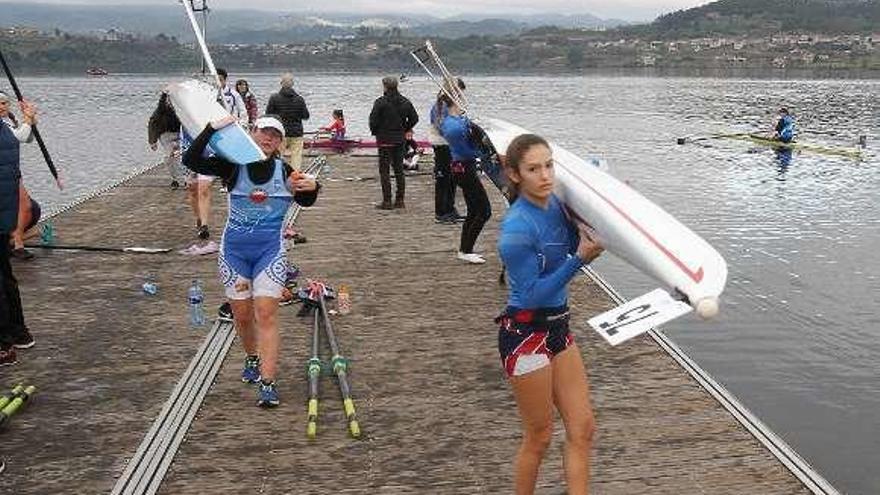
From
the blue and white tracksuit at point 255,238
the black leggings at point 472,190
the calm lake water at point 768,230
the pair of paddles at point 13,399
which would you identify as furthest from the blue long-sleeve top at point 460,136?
the pair of paddles at point 13,399

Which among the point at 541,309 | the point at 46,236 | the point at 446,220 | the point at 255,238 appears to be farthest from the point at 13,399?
the point at 446,220

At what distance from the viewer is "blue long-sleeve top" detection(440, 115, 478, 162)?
10.8 m

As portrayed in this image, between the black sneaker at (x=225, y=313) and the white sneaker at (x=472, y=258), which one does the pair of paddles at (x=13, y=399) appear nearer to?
the black sneaker at (x=225, y=313)

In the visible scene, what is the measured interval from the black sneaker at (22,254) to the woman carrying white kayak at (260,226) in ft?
20.9

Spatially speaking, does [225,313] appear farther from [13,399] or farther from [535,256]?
[535,256]

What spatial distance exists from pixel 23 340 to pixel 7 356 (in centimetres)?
41

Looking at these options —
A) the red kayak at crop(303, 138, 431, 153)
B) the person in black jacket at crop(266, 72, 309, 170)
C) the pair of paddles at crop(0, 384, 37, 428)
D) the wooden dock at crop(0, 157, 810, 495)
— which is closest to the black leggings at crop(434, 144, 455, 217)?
the wooden dock at crop(0, 157, 810, 495)

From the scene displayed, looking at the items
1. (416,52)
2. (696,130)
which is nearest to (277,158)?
(416,52)

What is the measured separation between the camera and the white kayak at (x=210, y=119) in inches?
261

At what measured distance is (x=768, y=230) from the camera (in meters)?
22.2

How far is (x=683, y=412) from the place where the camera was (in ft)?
22.2

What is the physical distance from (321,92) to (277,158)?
108 meters

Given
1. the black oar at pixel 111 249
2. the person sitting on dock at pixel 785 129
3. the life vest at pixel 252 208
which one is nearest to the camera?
the life vest at pixel 252 208

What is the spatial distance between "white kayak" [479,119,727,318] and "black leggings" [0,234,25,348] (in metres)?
5.67
